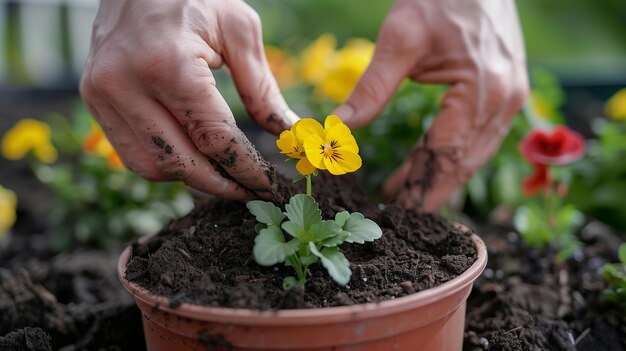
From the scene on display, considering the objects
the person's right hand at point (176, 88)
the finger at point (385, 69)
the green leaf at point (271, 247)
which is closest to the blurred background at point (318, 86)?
the finger at point (385, 69)

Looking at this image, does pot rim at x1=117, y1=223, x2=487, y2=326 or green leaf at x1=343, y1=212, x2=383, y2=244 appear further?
green leaf at x1=343, y1=212, x2=383, y2=244

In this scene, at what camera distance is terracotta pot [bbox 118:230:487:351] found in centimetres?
114

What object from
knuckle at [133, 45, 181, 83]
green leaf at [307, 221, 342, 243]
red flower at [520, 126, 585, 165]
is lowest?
red flower at [520, 126, 585, 165]

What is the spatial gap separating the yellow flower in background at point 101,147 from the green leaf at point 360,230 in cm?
144

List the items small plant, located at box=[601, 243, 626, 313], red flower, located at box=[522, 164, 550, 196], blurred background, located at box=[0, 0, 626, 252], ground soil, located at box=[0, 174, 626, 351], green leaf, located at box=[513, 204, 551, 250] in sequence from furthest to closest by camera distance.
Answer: blurred background, located at box=[0, 0, 626, 252] < red flower, located at box=[522, 164, 550, 196] < green leaf, located at box=[513, 204, 551, 250] < small plant, located at box=[601, 243, 626, 313] < ground soil, located at box=[0, 174, 626, 351]

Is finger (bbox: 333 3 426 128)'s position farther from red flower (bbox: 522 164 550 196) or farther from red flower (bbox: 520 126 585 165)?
red flower (bbox: 522 164 550 196)

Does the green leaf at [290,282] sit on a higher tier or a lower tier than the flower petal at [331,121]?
lower

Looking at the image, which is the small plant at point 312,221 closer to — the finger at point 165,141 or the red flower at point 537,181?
the finger at point 165,141

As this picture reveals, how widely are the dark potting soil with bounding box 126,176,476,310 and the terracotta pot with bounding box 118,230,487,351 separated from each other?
0.12 ft

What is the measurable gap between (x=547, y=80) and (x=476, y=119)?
3.74 ft

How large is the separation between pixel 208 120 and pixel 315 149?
0.90 ft

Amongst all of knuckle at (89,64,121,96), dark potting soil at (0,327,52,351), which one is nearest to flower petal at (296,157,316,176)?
knuckle at (89,64,121,96)

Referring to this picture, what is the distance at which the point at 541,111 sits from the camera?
2.86 m

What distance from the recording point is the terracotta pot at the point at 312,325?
1.14 metres
